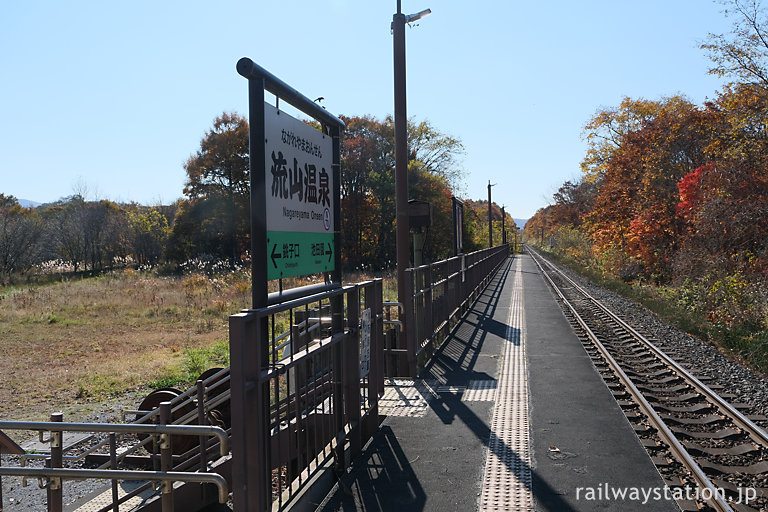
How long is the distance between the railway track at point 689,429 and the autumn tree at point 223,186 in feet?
125

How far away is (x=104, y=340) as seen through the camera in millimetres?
15062

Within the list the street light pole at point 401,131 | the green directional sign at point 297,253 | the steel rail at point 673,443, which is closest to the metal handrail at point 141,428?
the green directional sign at point 297,253

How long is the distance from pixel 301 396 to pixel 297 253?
109 cm

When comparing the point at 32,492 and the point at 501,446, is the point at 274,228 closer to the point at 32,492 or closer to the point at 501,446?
the point at 501,446

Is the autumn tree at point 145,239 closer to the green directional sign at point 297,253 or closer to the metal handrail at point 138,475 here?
the green directional sign at point 297,253

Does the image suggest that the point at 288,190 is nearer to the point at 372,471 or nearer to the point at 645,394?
the point at 372,471

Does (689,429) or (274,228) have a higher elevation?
(274,228)

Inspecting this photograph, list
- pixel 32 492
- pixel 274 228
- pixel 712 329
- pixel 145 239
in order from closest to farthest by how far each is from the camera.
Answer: pixel 274 228, pixel 32 492, pixel 712 329, pixel 145 239

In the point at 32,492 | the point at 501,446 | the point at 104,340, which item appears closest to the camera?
the point at 501,446

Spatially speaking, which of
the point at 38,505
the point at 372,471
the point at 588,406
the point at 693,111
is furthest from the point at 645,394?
the point at 693,111

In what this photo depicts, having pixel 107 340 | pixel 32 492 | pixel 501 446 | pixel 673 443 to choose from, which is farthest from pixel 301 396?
pixel 107 340

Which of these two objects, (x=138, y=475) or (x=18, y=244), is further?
(x=18, y=244)

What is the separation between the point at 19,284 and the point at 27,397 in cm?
3008

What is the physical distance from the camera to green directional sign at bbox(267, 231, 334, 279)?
13.3 ft
